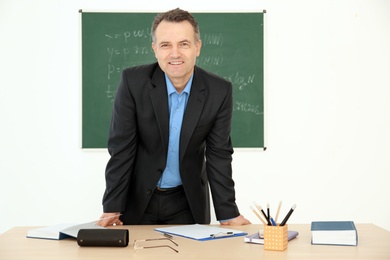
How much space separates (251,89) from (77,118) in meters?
1.53

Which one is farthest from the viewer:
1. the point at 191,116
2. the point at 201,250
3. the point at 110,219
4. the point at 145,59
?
the point at 145,59

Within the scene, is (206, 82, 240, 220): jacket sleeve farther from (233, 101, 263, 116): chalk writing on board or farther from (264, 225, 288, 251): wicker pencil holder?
(233, 101, 263, 116): chalk writing on board

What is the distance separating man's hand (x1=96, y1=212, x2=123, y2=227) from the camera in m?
2.51

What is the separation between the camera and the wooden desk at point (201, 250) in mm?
1872

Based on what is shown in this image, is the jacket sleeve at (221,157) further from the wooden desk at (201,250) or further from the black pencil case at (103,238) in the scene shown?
the black pencil case at (103,238)

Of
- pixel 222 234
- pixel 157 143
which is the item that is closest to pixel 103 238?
pixel 222 234

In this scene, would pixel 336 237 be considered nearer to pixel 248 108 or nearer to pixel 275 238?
pixel 275 238

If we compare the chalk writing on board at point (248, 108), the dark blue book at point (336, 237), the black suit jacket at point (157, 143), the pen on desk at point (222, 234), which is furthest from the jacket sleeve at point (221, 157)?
the chalk writing on board at point (248, 108)

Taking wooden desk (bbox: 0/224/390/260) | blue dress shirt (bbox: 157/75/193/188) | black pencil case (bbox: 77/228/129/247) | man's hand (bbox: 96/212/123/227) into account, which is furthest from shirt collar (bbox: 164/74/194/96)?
black pencil case (bbox: 77/228/129/247)

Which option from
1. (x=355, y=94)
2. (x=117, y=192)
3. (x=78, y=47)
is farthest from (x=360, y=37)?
(x=117, y=192)

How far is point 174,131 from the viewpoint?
2.71 m

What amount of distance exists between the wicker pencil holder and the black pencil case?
0.52 m

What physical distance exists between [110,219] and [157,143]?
432mm

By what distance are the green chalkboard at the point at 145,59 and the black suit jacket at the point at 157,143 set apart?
1.99 metres
